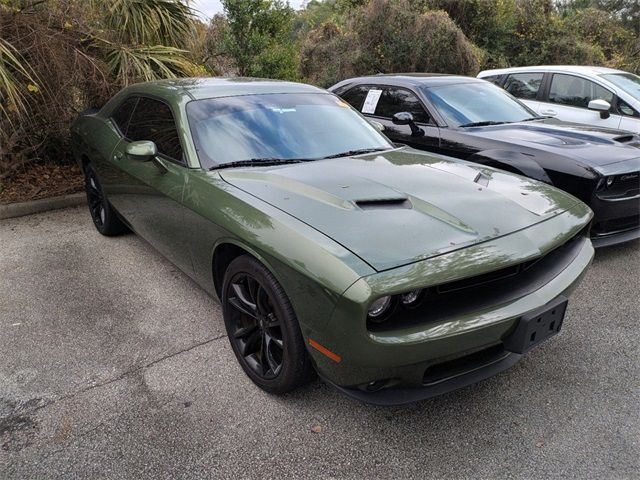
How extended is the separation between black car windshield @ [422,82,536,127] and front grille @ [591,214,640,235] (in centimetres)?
156

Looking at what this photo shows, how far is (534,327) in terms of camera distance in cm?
204

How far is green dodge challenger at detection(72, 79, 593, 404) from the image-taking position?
189cm

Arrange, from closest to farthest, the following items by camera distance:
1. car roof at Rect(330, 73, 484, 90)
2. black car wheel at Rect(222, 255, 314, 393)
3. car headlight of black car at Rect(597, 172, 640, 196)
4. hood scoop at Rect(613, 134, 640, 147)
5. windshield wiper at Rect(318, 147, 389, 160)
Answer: black car wheel at Rect(222, 255, 314, 393) < windshield wiper at Rect(318, 147, 389, 160) < car headlight of black car at Rect(597, 172, 640, 196) < hood scoop at Rect(613, 134, 640, 147) < car roof at Rect(330, 73, 484, 90)

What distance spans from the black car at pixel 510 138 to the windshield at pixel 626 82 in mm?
1874

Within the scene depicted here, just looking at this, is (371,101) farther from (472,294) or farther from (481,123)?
(472,294)

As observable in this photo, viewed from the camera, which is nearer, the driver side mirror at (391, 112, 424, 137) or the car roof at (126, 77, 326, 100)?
the car roof at (126, 77, 326, 100)

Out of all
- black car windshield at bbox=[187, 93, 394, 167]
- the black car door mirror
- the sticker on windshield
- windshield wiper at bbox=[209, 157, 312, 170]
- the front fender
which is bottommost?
the front fender

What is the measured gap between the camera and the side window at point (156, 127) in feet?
10.3

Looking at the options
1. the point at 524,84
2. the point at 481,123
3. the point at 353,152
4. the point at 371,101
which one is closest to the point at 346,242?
the point at 353,152

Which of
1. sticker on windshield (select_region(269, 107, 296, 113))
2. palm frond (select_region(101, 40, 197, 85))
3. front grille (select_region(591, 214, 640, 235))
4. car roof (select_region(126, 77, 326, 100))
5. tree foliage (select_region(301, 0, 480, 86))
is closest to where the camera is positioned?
sticker on windshield (select_region(269, 107, 296, 113))

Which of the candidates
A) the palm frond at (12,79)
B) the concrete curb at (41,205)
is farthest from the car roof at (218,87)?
the concrete curb at (41,205)

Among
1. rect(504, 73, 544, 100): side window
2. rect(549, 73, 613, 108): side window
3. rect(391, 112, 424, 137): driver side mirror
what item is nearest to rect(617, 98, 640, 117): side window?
rect(549, 73, 613, 108): side window

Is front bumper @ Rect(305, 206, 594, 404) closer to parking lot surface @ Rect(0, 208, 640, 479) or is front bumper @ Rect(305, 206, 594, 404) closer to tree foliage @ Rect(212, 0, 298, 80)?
parking lot surface @ Rect(0, 208, 640, 479)

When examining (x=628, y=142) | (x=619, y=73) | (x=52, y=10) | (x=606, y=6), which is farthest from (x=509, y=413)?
(x=606, y=6)
